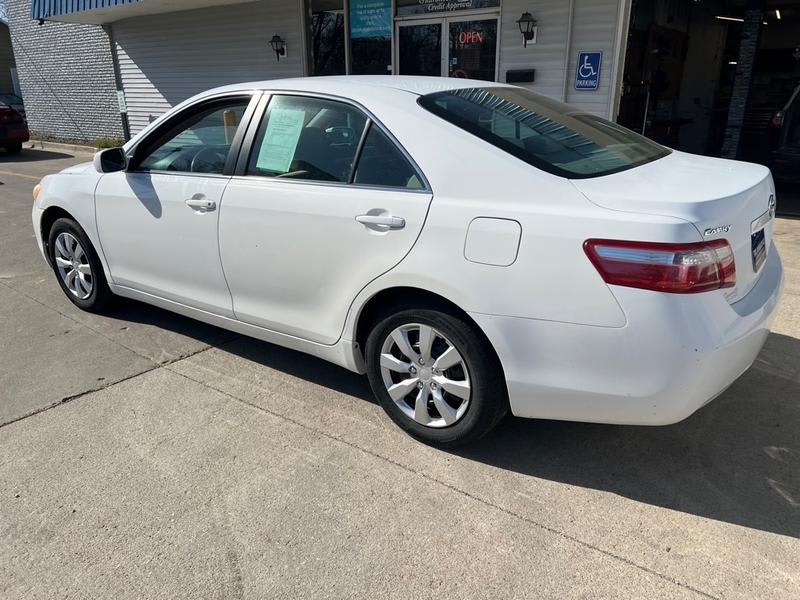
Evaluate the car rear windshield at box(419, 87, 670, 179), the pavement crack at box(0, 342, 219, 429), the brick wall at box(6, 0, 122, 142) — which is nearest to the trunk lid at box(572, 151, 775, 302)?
the car rear windshield at box(419, 87, 670, 179)

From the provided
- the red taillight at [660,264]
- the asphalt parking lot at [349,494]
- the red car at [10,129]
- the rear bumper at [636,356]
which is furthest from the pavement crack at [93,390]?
the red car at [10,129]

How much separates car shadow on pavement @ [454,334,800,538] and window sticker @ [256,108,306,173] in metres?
1.74

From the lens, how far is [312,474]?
9.31 feet

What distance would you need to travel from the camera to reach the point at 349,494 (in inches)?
106

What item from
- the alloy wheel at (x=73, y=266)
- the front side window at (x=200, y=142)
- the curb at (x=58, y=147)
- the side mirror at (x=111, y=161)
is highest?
the front side window at (x=200, y=142)

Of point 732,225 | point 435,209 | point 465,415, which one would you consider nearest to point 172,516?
point 465,415

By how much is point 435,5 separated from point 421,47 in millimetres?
665

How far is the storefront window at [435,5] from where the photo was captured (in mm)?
9453

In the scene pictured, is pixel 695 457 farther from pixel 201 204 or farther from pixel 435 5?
pixel 435 5

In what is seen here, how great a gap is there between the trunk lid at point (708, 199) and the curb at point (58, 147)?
16207 millimetres

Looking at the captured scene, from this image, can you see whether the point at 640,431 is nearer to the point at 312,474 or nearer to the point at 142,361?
the point at 312,474

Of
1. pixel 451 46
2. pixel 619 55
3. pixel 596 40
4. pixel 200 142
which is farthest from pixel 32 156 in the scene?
pixel 200 142

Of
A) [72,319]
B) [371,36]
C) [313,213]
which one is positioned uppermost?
[371,36]

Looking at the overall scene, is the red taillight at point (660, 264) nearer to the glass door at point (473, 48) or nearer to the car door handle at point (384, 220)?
the car door handle at point (384, 220)
